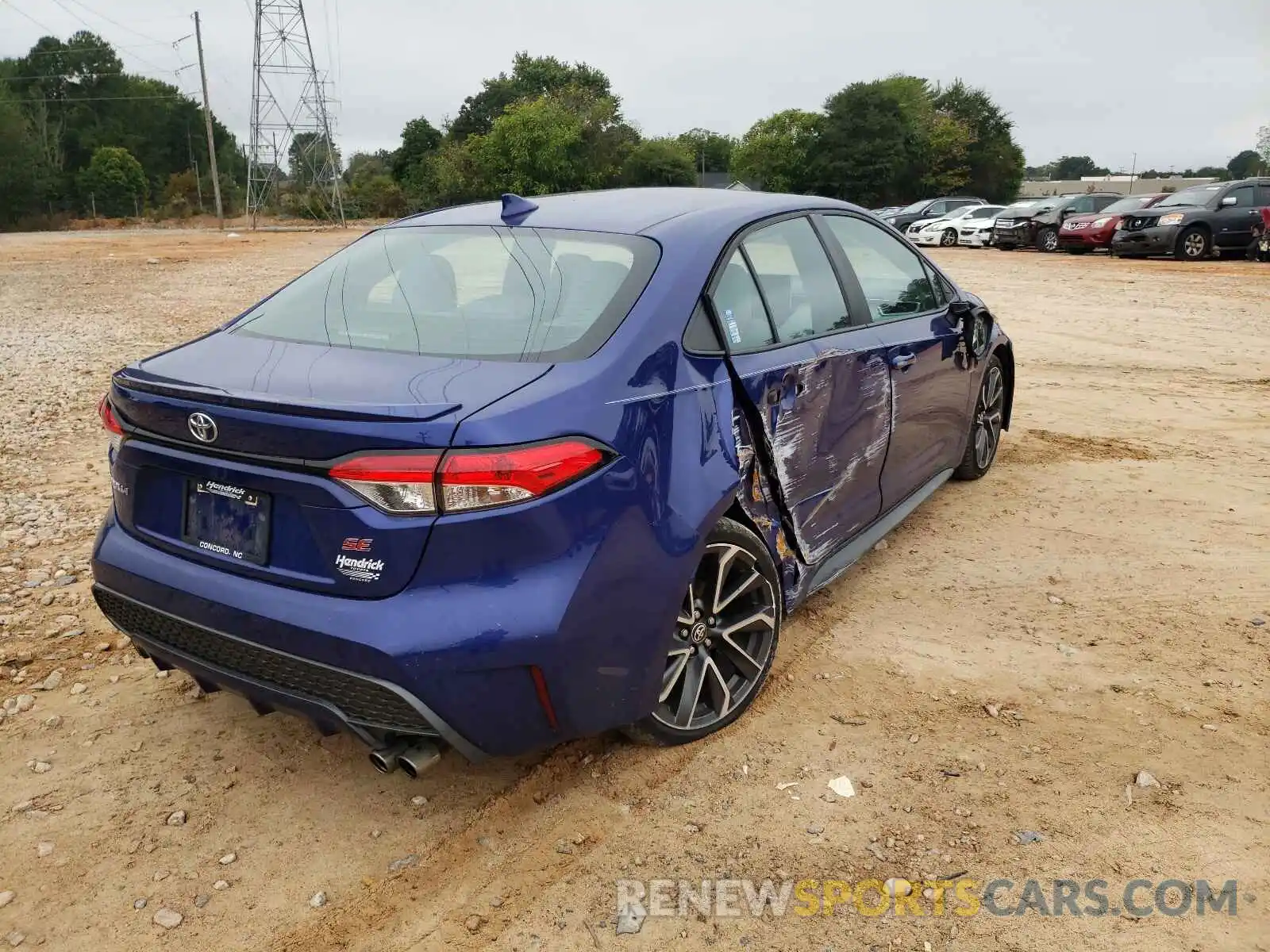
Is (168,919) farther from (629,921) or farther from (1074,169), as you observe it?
(1074,169)

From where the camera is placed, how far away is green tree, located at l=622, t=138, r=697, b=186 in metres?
62.8

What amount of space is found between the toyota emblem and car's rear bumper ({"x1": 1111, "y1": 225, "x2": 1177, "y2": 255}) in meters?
21.0

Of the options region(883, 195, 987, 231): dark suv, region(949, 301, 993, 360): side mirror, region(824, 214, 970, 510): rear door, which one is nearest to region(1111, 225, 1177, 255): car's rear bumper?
region(883, 195, 987, 231): dark suv

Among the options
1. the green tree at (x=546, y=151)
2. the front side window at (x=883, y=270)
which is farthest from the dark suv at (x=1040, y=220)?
the green tree at (x=546, y=151)

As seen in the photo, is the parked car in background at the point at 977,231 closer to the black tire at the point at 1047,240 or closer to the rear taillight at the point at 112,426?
the black tire at the point at 1047,240

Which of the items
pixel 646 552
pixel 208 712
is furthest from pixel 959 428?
pixel 208 712

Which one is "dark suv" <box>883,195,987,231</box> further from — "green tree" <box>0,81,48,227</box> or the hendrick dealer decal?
"green tree" <box>0,81,48,227</box>

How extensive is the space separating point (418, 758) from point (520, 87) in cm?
8934

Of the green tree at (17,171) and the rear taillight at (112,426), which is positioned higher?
the green tree at (17,171)

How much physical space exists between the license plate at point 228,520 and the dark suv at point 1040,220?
81.5 feet

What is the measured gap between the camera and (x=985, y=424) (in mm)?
5500

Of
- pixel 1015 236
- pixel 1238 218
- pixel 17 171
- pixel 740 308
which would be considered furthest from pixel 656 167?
pixel 740 308

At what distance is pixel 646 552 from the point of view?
2.58 m

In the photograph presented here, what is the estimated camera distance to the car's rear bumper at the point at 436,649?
2330 millimetres
